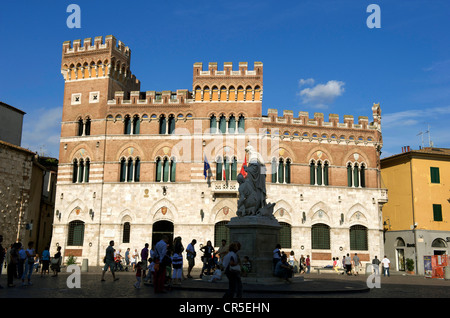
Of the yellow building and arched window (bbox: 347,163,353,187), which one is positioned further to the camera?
the yellow building

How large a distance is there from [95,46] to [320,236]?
25.7 m

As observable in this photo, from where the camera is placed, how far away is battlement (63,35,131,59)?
3812 cm

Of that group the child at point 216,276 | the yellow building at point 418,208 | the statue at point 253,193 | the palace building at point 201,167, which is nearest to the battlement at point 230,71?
the palace building at point 201,167

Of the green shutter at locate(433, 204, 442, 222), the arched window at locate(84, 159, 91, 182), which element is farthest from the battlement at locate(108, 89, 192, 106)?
the green shutter at locate(433, 204, 442, 222)

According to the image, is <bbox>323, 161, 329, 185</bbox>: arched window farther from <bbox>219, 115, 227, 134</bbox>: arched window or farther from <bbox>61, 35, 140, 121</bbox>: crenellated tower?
<bbox>61, 35, 140, 121</bbox>: crenellated tower

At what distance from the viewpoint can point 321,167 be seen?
1454 inches

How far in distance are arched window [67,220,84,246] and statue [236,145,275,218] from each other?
22.4 metres

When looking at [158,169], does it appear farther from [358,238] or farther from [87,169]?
[358,238]

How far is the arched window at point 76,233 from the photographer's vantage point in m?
35.7

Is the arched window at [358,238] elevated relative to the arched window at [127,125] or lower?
lower

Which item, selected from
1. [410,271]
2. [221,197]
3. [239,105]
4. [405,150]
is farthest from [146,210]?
[405,150]

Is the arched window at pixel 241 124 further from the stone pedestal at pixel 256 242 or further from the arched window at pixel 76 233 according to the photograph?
the stone pedestal at pixel 256 242

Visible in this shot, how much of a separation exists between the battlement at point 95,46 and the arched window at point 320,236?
23313mm
